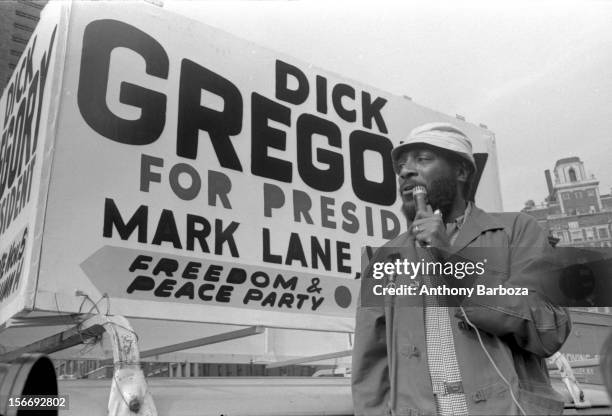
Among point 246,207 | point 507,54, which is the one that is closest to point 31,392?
point 246,207

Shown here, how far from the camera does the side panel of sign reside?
2.46 meters

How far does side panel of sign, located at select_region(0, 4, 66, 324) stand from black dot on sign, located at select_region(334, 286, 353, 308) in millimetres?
1684

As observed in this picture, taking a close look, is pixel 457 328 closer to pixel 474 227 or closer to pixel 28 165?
pixel 474 227

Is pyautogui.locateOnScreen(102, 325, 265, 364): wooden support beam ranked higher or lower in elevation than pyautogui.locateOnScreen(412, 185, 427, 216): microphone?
lower

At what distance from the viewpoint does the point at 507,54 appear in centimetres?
312

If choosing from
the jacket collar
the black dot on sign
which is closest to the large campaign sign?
the black dot on sign

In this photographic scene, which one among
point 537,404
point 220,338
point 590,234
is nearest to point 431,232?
point 537,404

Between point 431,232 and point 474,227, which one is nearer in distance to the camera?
point 431,232

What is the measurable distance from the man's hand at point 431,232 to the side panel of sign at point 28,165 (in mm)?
1761

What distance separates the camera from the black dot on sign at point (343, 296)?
11.0 feet

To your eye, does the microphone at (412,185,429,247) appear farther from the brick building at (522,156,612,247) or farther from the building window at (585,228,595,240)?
the building window at (585,228,595,240)

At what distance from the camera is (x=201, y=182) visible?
2.96m

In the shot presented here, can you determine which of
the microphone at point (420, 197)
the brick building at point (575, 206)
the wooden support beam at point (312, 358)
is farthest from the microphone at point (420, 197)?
the wooden support beam at point (312, 358)

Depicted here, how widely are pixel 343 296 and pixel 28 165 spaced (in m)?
1.89
